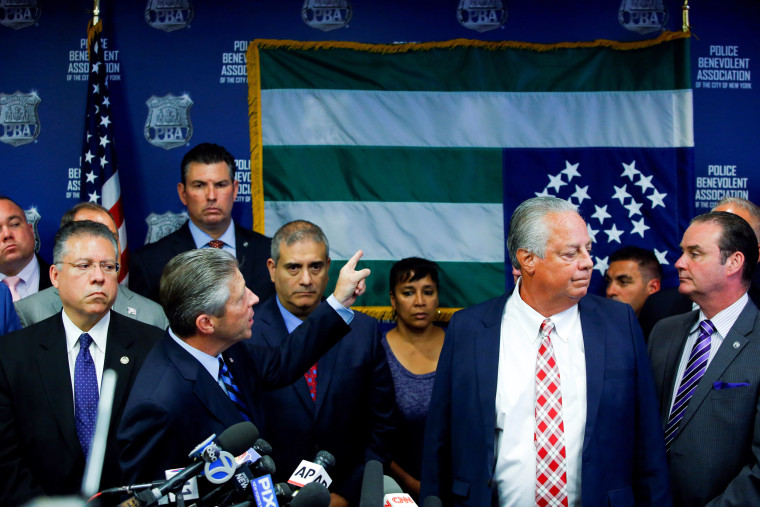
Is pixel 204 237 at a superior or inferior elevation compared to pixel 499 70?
inferior

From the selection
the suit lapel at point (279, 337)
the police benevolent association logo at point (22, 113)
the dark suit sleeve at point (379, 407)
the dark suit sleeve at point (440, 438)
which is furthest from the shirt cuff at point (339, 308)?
the police benevolent association logo at point (22, 113)

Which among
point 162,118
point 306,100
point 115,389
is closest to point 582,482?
point 115,389

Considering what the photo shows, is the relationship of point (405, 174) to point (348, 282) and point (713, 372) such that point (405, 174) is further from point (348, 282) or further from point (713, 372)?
point (713, 372)

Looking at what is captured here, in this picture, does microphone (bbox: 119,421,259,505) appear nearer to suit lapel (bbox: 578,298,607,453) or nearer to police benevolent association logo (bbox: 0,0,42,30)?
suit lapel (bbox: 578,298,607,453)

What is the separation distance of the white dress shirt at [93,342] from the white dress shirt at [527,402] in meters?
1.58

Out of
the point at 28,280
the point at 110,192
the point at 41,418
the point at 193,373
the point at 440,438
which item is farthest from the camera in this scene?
the point at 110,192

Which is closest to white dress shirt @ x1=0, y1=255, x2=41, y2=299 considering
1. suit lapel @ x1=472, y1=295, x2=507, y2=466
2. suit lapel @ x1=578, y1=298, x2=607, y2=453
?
suit lapel @ x1=472, y1=295, x2=507, y2=466

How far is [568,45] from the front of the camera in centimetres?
513

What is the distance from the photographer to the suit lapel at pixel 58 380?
125 inches

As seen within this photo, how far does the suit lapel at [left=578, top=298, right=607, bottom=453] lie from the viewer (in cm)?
276

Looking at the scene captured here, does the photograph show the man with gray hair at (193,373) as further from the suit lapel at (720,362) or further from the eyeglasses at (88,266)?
the suit lapel at (720,362)

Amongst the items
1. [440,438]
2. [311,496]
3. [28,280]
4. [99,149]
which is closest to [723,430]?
[440,438]

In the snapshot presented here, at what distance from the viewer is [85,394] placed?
3.25m

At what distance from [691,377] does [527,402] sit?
0.81 m
